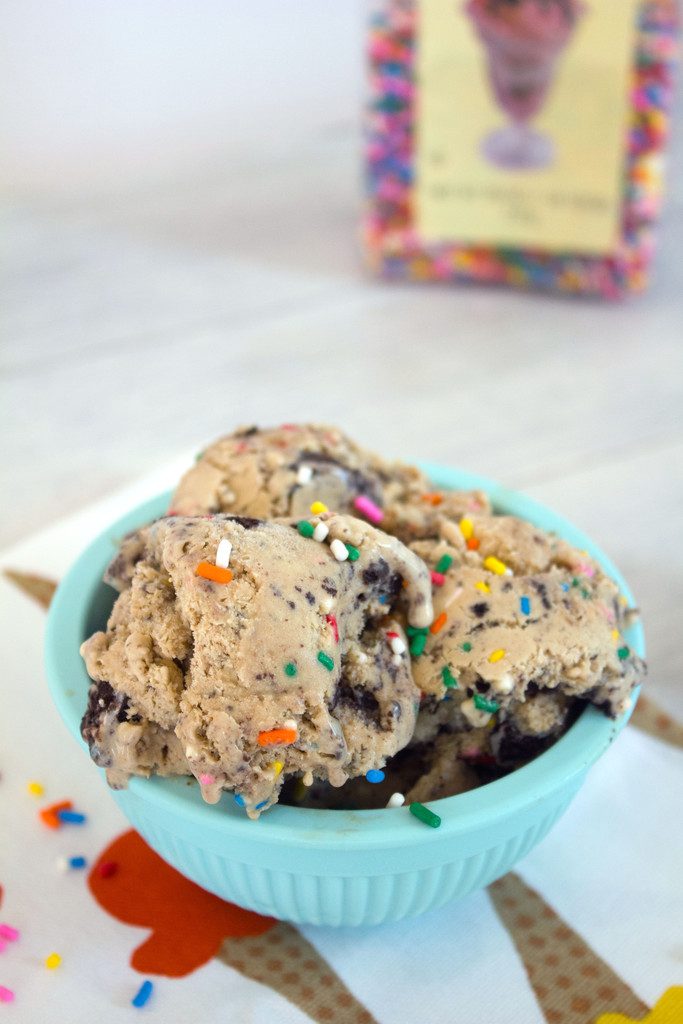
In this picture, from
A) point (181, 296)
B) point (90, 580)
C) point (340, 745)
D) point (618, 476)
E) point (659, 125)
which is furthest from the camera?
point (181, 296)

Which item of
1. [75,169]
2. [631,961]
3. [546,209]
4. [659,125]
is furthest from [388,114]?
[631,961]

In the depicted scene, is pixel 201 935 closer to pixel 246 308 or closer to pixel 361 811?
pixel 361 811

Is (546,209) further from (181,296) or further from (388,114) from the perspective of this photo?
(181,296)

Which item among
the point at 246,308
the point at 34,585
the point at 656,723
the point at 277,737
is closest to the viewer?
the point at 277,737

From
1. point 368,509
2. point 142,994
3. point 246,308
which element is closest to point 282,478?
point 368,509

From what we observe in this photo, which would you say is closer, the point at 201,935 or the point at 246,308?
the point at 201,935

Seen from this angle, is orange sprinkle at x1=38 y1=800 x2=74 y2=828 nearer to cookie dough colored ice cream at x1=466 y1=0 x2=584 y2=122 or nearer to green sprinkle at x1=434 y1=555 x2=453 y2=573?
green sprinkle at x1=434 y1=555 x2=453 y2=573
